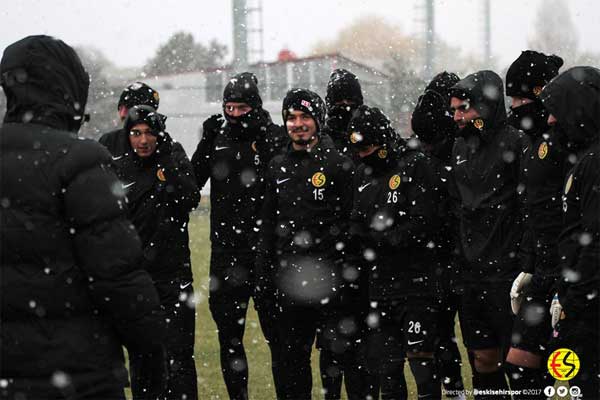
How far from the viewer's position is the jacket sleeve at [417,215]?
6.47 m

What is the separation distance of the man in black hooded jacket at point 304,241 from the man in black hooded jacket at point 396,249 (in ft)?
0.57

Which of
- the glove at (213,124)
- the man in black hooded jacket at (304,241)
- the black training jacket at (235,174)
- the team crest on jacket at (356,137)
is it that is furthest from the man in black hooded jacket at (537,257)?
the glove at (213,124)

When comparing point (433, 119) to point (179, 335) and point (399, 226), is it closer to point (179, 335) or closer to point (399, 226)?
point (399, 226)

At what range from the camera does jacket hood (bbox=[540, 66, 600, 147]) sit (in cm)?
485

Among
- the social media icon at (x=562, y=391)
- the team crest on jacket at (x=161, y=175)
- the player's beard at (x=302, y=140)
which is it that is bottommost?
the social media icon at (x=562, y=391)

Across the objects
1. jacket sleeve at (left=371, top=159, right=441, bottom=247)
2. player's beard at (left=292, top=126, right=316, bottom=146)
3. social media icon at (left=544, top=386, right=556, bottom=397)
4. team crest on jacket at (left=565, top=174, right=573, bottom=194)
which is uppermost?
player's beard at (left=292, top=126, right=316, bottom=146)

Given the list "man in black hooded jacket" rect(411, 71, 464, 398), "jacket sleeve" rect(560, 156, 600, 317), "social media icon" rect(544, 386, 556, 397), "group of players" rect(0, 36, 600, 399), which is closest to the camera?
"jacket sleeve" rect(560, 156, 600, 317)

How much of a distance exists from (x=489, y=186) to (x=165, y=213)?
210 centimetres

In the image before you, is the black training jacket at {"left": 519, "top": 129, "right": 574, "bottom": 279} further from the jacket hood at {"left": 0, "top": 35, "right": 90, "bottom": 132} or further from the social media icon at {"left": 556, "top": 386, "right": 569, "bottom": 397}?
the jacket hood at {"left": 0, "top": 35, "right": 90, "bottom": 132}

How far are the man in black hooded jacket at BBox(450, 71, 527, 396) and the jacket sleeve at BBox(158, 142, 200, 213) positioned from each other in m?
1.74

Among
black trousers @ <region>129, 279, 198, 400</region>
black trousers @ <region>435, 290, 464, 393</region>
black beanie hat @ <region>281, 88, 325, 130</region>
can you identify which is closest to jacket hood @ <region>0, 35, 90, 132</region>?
black trousers @ <region>129, 279, 198, 400</region>

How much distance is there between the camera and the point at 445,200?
6.66m

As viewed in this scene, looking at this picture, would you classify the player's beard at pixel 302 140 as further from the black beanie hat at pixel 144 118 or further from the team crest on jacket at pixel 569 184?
the team crest on jacket at pixel 569 184

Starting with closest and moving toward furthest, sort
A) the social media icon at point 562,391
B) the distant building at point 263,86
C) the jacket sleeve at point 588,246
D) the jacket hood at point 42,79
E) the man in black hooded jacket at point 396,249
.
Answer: the jacket hood at point 42,79, the jacket sleeve at point 588,246, the man in black hooded jacket at point 396,249, the social media icon at point 562,391, the distant building at point 263,86
